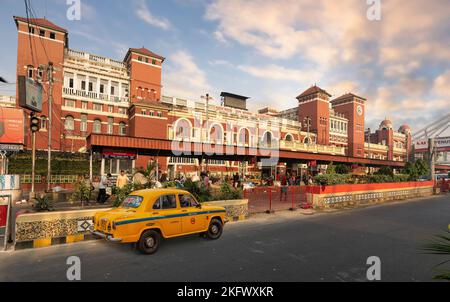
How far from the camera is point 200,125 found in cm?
4134

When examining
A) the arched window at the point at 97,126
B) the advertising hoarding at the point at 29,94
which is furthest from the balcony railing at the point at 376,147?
the advertising hoarding at the point at 29,94

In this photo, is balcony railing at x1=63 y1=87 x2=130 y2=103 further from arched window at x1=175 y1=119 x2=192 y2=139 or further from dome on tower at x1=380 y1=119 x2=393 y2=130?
dome on tower at x1=380 y1=119 x2=393 y2=130

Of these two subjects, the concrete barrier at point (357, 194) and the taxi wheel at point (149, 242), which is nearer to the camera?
the taxi wheel at point (149, 242)

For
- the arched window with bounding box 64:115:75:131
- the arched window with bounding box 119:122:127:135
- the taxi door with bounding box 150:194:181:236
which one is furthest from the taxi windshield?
the arched window with bounding box 119:122:127:135

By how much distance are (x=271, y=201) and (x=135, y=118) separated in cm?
2317

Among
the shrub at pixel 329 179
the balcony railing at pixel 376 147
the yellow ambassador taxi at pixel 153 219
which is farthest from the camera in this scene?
the balcony railing at pixel 376 147

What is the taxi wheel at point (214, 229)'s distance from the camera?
28.3 ft

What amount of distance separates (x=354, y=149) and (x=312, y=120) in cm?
1389

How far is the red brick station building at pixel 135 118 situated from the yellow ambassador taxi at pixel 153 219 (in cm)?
1276

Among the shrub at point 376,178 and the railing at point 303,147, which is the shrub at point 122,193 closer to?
the shrub at point 376,178

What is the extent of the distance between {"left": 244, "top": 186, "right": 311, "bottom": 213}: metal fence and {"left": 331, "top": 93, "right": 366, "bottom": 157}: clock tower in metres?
45.2

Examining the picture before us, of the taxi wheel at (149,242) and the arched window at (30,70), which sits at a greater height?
the arched window at (30,70)

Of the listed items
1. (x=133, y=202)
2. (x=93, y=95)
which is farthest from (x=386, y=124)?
(x=133, y=202)
